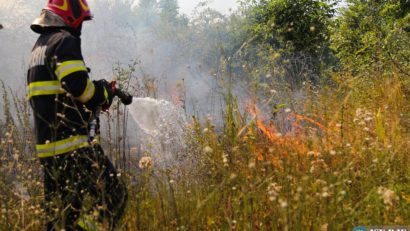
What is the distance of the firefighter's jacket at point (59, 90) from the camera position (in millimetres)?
2418

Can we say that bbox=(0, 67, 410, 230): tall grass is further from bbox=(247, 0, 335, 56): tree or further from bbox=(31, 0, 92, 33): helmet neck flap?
bbox=(247, 0, 335, 56): tree

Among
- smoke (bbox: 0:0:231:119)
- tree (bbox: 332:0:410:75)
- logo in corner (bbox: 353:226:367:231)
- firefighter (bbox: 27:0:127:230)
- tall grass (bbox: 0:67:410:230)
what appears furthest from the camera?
smoke (bbox: 0:0:231:119)

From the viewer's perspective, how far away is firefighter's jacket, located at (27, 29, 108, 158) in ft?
7.93

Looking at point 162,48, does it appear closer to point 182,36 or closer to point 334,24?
point 182,36

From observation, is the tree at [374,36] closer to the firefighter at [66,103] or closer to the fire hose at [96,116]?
the fire hose at [96,116]

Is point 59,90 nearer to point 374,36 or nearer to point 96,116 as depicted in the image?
point 96,116

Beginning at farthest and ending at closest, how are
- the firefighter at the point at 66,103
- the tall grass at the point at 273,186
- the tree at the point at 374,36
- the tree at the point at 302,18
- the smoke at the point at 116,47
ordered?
the smoke at the point at 116,47
the tree at the point at 302,18
the tree at the point at 374,36
the firefighter at the point at 66,103
the tall grass at the point at 273,186

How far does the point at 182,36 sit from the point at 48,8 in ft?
67.7

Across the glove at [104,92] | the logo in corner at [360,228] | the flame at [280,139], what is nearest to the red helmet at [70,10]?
the glove at [104,92]

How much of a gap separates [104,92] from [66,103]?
0.81 feet

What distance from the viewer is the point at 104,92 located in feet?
8.52

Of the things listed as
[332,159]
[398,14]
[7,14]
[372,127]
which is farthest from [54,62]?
[7,14]

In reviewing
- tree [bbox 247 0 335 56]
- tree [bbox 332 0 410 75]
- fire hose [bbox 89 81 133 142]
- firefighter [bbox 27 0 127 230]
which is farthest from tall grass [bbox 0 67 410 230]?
tree [bbox 247 0 335 56]

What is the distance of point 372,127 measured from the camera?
311cm
